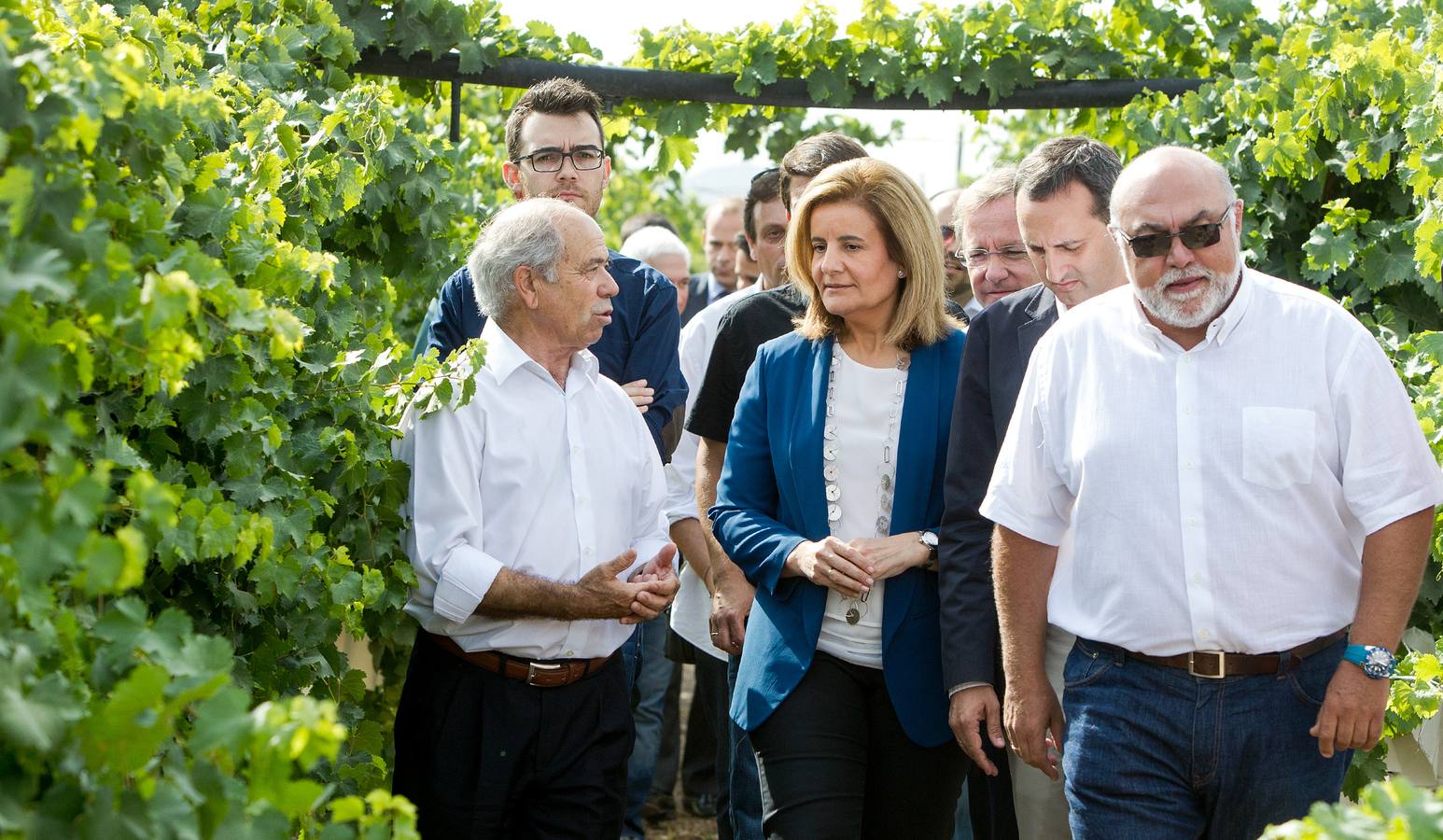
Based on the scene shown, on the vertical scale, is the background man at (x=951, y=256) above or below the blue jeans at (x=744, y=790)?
above


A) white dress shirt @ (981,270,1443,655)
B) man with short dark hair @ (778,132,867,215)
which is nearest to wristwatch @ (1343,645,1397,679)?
white dress shirt @ (981,270,1443,655)

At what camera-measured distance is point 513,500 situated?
361 centimetres

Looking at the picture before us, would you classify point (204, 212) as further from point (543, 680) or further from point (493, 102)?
point (493, 102)

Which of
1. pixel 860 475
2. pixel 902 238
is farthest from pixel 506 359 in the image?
pixel 902 238

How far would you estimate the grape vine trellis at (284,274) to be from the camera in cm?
195

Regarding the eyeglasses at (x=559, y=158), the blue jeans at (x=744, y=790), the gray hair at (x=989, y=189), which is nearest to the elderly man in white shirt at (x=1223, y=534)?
the blue jeans at (x=744, y=790)

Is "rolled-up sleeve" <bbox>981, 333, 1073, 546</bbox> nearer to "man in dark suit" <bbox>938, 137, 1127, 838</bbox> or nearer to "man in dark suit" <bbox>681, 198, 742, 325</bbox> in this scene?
"man in dark suit" <bbox>938, 137, 1127, 838</bbox>

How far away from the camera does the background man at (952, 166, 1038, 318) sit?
4.17 metres

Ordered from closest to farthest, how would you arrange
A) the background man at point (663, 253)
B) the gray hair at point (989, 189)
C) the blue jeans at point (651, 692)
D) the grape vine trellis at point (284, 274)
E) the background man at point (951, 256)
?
1. the grape vine trellis at point (284, 274)
2. the gray hair at point (989, 189)
3. the background man at point (951, 256)
4. the blue jeans at point (651, 692)
5. the background man at point (663, 253)

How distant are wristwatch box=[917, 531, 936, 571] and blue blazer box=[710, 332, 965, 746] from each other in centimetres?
4

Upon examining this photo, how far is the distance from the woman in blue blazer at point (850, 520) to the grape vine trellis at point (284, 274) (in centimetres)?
83

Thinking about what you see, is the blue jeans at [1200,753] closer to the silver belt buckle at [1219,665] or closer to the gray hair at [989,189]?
the silver belt buckle at [1219,665]

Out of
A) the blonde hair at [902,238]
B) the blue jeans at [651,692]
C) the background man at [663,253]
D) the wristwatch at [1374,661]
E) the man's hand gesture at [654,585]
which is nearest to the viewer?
the wristwatch at [1374,661]

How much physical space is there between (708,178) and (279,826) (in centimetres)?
2993
